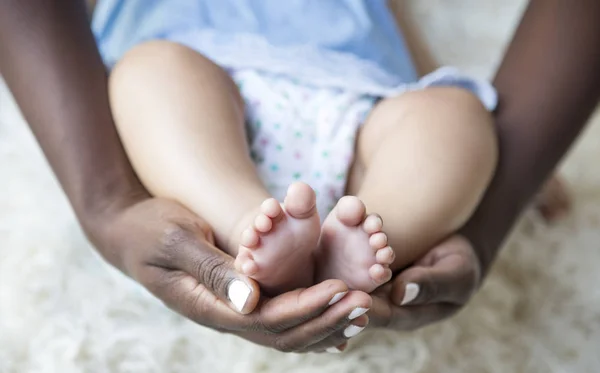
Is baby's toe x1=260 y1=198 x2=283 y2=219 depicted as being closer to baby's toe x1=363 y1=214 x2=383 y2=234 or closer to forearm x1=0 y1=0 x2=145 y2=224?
baby's toe x1=363 y1=214 x2=383 y2=234

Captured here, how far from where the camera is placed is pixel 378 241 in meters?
0.49

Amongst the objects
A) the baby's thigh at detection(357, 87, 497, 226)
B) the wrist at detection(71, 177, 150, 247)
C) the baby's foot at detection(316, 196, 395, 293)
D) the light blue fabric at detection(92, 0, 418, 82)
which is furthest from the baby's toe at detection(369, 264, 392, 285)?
the light blue fabric at detection(92, 0, 418, 82)

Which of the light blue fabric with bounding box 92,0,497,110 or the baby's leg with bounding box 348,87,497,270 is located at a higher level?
the light blue fabric with bounding box 92,0,497,110

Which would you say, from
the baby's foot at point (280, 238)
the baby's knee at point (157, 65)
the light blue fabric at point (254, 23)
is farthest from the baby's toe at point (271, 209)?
the light blue fabric at point (254, 23)

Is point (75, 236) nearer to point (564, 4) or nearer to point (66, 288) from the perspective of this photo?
point (66, 288)

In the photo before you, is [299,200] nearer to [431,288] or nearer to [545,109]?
[431,288]

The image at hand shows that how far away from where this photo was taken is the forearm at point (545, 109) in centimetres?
75

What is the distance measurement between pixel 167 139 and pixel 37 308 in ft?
0.88

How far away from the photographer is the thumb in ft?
1.62

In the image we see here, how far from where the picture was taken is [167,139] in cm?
61

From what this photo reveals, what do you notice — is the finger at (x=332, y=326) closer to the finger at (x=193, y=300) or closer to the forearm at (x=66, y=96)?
the finger at (x=193, y=300)

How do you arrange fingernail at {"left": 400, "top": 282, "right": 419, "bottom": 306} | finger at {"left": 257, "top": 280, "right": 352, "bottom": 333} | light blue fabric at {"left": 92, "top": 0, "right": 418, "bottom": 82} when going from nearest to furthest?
finger at {"left": 257, "top": 280, "right": 352, "bottom": 333} → fingernail at {"left": 400, "top": 282, "right": 419, "bottom": 306} → light blue fabric at {"left": 92, "top": 0, "right": 418, "bottom": 82}

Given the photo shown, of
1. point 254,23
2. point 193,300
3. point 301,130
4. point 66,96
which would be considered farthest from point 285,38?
point 193,300

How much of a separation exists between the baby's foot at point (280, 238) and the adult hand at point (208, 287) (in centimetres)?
2
